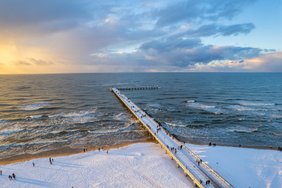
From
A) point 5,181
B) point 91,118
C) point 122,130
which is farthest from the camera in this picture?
point 91,118

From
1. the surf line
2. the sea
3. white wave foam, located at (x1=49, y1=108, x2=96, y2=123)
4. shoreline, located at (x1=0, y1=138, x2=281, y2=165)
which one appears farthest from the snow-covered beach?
white wave foam, located at (x1=49, y1=108, x2=96, y2=123)

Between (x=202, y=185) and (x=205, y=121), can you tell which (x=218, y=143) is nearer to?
(x=205, y=121)

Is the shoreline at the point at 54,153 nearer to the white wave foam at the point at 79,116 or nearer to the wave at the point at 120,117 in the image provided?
the white wave foam at the point at 79,116

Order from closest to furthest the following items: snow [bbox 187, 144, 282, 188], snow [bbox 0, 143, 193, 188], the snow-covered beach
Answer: snow [bbox 0, 143, 193, 188] → the snow-covered beach → snow [bbox 187, 144, 282, 188]

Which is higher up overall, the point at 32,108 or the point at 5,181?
the point at 32,108

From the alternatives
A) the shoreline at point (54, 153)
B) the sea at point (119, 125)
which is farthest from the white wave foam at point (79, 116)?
the shoreline at point (54, 153)

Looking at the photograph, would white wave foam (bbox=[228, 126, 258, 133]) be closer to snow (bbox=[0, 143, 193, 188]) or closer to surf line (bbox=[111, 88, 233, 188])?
surf line (bbox=[111, 88, 233, 188])

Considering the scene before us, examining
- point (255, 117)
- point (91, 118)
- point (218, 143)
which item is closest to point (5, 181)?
point (91, 118)
